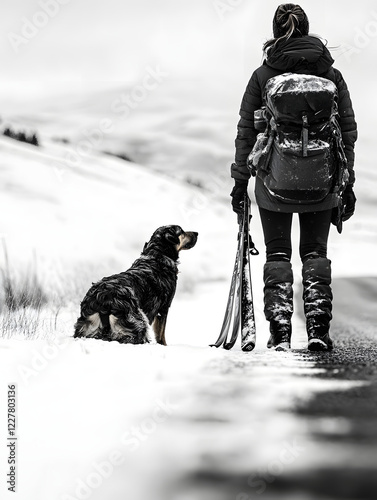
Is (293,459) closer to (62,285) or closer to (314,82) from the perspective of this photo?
(314,82)

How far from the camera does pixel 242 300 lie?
14.4 feet

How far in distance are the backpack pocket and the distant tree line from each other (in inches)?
484

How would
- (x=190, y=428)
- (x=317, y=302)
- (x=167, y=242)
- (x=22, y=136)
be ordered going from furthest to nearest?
1. (x=22, y=136)
2. (x=167, y=242)
3. (x=317, y=302)
4. (x=190, y=428)

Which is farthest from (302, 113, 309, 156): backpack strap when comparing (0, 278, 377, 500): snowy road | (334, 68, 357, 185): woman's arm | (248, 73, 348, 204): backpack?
(0, 278, 377, 500): snowy road

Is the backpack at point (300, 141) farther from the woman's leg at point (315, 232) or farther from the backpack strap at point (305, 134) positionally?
the woman's leg at point (315, 232)

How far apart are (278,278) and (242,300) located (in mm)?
279

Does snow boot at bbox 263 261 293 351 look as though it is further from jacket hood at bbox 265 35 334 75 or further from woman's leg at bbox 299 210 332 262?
jacket hood at bbox 265 35 334 75

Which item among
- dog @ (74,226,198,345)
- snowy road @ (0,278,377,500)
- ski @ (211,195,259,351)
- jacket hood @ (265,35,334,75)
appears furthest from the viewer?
dog @ (74,226,198,345)

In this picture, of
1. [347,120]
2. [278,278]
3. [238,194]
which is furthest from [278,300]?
[347,120]

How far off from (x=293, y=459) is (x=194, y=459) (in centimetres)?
27

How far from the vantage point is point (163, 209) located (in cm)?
1205

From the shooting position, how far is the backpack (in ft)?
13.3

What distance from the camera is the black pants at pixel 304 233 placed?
14.3ft

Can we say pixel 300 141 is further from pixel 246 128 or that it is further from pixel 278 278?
pixel 278 278
